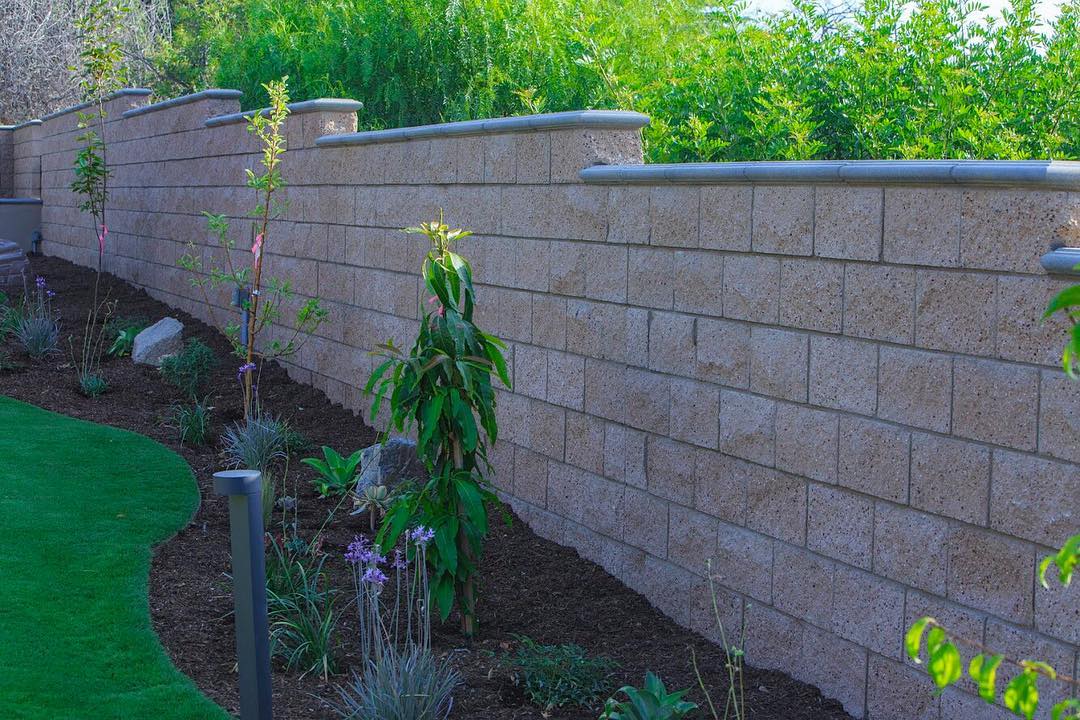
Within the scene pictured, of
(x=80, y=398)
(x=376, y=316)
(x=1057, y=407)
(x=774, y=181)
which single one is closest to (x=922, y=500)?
(x=1057, y=407)

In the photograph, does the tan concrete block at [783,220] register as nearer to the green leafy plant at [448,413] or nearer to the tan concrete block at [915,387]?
the tan concrete block at [915,387]

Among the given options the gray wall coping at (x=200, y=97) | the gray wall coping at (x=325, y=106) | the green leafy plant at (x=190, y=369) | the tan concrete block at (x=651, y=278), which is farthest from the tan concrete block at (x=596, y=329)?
the gray wall coping at (x=200, y=97)

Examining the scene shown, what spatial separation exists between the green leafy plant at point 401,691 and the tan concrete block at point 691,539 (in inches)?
49.0

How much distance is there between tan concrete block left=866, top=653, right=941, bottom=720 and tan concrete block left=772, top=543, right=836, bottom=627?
27 cm

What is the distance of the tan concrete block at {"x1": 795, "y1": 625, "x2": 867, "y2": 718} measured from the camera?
4.10 m

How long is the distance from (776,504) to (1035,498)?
3.79ft

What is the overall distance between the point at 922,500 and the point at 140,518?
410cm

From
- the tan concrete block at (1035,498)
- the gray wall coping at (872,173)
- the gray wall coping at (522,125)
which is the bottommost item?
the tan concrete block at (1035,498)

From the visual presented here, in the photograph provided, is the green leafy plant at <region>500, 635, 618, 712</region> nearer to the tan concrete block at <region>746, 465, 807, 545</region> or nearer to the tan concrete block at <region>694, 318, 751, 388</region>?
the tan concrete block at <region>746, 465, 807, 545</region>

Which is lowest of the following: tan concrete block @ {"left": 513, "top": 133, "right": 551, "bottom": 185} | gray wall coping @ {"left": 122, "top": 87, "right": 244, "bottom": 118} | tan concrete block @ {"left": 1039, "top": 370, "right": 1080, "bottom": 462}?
tan concrete block @ {"left": 1039, "top": 370, "right": 1080, "bottom": 462}

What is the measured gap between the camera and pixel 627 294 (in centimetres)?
527

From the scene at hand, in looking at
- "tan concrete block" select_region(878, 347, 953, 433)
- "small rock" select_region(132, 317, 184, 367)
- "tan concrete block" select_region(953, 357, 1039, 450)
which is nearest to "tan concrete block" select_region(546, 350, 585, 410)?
"tan concrete block" select_region(878, 347, 953, 433)

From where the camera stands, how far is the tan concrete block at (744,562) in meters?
4.52

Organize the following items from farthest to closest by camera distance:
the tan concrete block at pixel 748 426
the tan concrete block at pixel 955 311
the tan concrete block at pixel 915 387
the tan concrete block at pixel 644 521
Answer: the tan concrete block at pixel 644 521, the tan concrete block at pixel 748 426, the tan concrete block at pixel 915 387, the tan concrete block at pixel 955 311
